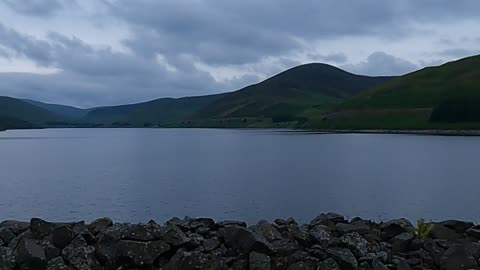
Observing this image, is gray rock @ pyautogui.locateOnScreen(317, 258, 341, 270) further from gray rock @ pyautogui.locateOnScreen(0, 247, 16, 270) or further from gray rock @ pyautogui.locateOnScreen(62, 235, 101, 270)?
gray rock @ pyautogui.locateOnScreen(0, 247, 16, 270)

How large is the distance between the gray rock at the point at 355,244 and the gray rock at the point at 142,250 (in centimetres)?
459

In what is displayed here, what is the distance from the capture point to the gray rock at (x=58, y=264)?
13.8 metres

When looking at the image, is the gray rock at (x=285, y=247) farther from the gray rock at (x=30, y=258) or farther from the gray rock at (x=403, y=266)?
the gray rock at (x=30, y=258)

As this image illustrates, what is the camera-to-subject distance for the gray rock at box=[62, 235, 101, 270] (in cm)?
1408

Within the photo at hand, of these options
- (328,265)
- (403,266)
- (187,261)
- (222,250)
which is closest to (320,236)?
(328,265)

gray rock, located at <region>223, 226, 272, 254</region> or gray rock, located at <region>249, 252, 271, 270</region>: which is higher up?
gray rock, located at <region>223, 226, 272, 254</region>

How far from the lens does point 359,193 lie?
40688 mm

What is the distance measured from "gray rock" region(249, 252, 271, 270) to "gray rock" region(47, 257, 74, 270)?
4.67 metres

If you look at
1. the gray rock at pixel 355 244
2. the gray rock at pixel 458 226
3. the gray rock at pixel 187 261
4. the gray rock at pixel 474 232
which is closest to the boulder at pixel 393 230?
the gray rock at pixel 458 226

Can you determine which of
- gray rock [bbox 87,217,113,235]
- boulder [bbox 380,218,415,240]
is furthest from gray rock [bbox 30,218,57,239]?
boulder [bbox 380,218,415,240]

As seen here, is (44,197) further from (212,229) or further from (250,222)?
(212,229)

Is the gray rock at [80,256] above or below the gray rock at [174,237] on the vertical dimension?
below

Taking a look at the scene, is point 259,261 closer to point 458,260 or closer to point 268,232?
point 268,232

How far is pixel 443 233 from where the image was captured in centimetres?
1647
